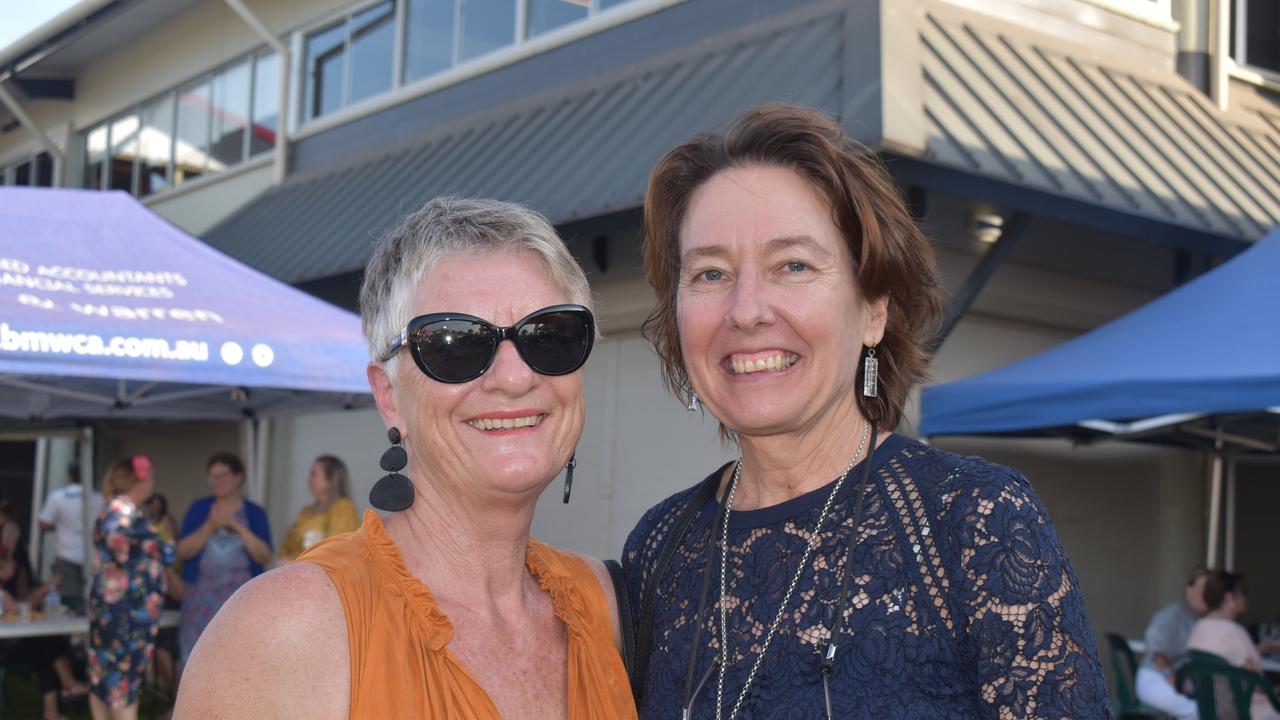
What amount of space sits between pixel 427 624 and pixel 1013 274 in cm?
732

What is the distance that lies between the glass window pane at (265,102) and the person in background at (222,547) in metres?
5.99

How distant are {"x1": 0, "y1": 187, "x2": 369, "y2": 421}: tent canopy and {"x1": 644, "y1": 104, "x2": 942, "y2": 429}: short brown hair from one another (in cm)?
396

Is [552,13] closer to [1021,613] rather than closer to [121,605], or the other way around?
[121,605]

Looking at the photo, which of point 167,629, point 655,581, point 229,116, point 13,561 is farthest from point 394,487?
point 229,116

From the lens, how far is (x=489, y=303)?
2.13 meters

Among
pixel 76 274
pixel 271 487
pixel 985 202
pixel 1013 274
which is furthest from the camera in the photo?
pixel 271 487

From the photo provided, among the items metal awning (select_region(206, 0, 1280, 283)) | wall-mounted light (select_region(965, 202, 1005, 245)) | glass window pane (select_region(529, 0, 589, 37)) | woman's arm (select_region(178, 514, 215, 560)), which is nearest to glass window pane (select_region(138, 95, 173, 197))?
metal awning (select_region(206, 0, 1280, 283))

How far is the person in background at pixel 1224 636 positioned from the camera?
6511mm

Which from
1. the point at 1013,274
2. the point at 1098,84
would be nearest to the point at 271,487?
the point at 1013,274

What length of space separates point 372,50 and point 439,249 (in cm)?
1001

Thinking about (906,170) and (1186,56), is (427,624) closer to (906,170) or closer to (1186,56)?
(906,170)

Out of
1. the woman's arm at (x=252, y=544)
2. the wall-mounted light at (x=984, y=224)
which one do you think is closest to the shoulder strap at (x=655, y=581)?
the wall-mounted light at (x=984, y=224)

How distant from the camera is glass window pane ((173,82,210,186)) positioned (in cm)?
1427

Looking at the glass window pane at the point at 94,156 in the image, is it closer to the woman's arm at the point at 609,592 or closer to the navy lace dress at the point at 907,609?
the woman's arm at the point at 609,592
